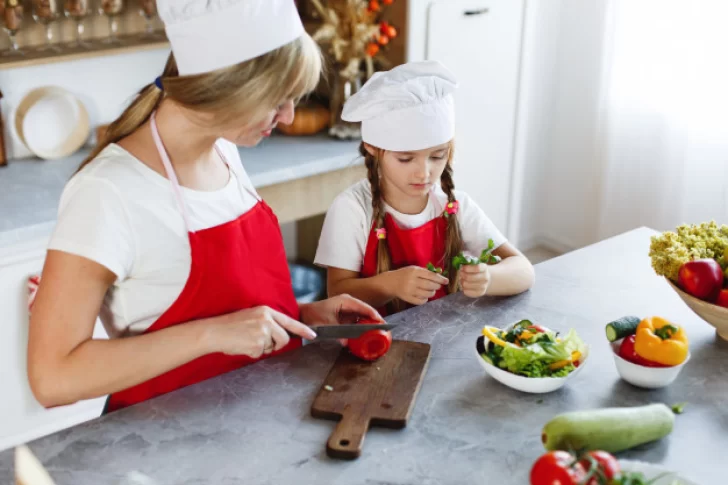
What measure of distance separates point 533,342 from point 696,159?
235 centimetres

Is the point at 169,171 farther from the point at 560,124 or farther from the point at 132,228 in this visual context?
the point at 560,124

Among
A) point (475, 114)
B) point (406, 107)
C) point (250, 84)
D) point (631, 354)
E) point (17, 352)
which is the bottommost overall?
point (17, 352)

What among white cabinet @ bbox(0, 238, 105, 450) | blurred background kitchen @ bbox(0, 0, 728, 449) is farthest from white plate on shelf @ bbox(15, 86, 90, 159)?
white cabinet @ bbox(0, 238, 105, 450)

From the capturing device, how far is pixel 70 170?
277 centimetres

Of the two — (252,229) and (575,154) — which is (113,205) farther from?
(575,154)

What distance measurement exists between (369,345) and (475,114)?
221 centimetres

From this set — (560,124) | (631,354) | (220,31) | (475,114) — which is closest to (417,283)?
(631,354)

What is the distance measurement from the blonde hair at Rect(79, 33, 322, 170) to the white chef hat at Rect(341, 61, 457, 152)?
0.44 m

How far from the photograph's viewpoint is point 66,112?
294cm

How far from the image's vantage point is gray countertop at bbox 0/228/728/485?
124 cm

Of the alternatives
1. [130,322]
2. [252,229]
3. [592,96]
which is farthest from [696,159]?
[130,322]

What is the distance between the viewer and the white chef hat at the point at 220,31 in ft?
4.41

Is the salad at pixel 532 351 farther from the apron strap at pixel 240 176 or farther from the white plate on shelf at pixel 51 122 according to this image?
the white plate on shelf at pixel 51 122

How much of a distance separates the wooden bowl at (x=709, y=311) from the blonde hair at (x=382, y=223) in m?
0.57
